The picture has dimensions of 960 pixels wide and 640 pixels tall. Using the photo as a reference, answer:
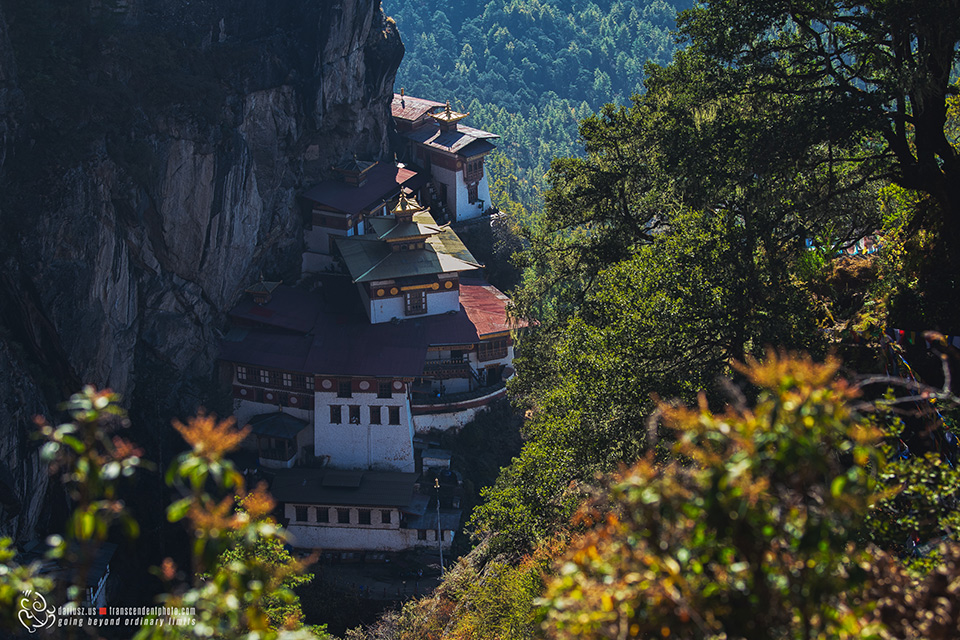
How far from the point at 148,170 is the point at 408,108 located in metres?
24.8

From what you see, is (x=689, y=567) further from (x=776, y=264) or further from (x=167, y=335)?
(x=167, y=335)

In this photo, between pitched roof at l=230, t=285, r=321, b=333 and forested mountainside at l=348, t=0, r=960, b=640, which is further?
pitched roof at l=230, t=285, r=321, b=333

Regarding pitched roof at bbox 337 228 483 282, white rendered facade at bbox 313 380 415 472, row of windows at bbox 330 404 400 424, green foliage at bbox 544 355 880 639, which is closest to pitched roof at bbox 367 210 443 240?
pitched roof at bbox 337 228 483 282

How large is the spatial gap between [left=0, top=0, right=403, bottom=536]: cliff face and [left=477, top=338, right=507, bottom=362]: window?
11199 mm

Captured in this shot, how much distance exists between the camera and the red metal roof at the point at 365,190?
149 feet

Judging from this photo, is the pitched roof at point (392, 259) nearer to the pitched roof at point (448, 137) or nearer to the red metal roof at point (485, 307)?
the red metal roof at point (485, 307)

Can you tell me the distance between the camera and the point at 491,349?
41875mm

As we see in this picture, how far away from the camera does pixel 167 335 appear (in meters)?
37.5

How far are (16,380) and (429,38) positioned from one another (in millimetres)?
134811

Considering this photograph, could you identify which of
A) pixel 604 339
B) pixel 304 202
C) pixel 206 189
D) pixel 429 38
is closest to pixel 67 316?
pixel 206 189

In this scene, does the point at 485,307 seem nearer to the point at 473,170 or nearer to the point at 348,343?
the point at 348,343

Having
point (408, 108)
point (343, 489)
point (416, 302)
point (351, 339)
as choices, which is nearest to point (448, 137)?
point (408, 108)

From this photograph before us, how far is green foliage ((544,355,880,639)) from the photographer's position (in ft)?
20.1

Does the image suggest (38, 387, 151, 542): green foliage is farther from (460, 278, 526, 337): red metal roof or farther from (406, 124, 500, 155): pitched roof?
(406, 124, 500, 155): pitched roof
